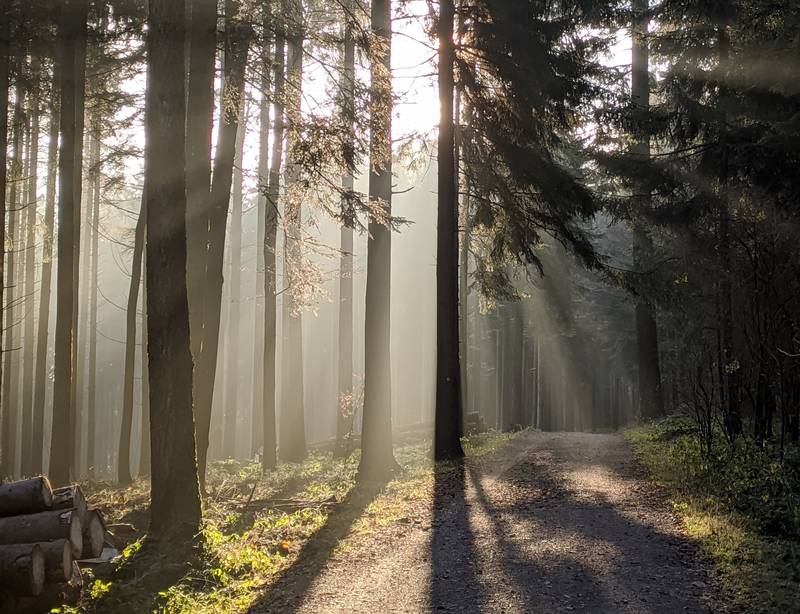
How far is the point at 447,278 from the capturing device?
43.4ft

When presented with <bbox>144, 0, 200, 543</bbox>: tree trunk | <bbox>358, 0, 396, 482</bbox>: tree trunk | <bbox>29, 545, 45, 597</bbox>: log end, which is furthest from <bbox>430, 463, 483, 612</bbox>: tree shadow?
<bbox>29, 545, 45, 597</bbox>: log end

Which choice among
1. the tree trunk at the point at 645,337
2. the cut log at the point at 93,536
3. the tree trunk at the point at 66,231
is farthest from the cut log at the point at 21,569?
the tree trunk at the point at 645,337

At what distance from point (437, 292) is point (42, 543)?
343 inches

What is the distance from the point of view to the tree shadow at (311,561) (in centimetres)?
556

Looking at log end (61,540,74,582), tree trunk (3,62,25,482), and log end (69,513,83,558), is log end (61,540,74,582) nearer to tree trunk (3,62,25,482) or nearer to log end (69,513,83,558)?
log end (69,513,83,558)

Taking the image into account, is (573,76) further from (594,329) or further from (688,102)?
(594,329)

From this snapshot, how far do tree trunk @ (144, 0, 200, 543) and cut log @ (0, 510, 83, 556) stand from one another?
1.04 m

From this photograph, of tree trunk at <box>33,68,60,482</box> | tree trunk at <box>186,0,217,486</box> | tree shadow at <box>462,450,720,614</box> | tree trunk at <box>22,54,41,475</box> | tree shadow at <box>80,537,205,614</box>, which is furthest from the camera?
tree trunk at <box>22,54,41,475</box>

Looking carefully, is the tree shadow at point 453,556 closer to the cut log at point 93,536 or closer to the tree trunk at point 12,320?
the cut log at point 93,536

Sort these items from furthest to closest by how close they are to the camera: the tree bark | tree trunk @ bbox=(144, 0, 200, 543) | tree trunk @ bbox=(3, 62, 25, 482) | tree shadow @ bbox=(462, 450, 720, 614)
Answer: tree trunk @ bbox=(3, 62, 25, 482)
the tree bark
tree trunk @ bbox=(144, 0, 200, 543)
tree shadow @ bbox=(462, 450, 720, 614)

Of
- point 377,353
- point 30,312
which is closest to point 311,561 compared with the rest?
point 377,353

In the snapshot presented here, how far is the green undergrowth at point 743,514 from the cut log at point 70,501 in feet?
19.4

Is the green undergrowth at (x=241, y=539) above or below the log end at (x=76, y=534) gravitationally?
below

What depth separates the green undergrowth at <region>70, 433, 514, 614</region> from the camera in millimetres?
5641
